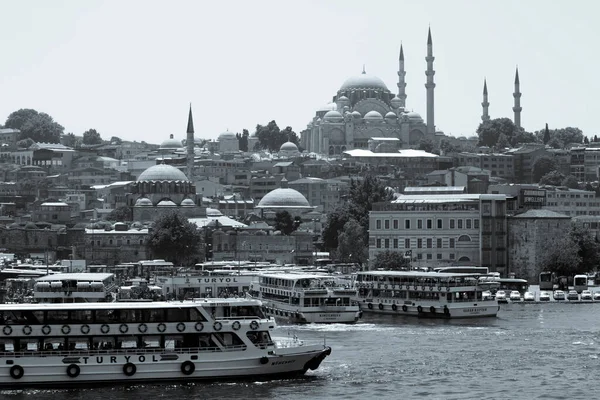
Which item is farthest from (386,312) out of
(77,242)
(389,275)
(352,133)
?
(352,133)

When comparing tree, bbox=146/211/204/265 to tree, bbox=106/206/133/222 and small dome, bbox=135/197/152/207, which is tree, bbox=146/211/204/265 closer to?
small dome, bbox=135/197/152/207

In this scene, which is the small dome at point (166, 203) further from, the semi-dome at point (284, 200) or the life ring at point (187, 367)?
the life ring at point (187, 367)

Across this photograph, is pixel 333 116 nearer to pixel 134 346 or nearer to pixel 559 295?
pixel 559 295

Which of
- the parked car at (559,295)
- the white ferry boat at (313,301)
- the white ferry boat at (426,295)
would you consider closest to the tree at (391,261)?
the parked car at (559,295)

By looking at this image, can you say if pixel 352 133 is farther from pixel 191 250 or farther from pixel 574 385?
pixel 574 385

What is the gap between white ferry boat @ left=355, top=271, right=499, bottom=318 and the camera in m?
71.2

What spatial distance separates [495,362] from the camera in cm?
5278

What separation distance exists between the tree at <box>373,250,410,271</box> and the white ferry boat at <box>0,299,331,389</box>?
46426mm

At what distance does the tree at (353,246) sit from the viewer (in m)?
109

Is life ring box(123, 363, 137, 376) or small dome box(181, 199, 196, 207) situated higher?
small dome box(181, 199, 196, 207)

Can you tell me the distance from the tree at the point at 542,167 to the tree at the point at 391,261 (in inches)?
3145

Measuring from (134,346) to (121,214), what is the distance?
93019mm

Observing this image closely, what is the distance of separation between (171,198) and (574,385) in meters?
95.0

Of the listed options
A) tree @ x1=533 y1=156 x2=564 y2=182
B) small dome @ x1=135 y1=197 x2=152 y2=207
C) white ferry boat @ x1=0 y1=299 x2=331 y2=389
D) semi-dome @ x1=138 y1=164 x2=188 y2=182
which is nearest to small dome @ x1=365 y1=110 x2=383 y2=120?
tree @ x1=533 y1=156 x2=564 y2=182
